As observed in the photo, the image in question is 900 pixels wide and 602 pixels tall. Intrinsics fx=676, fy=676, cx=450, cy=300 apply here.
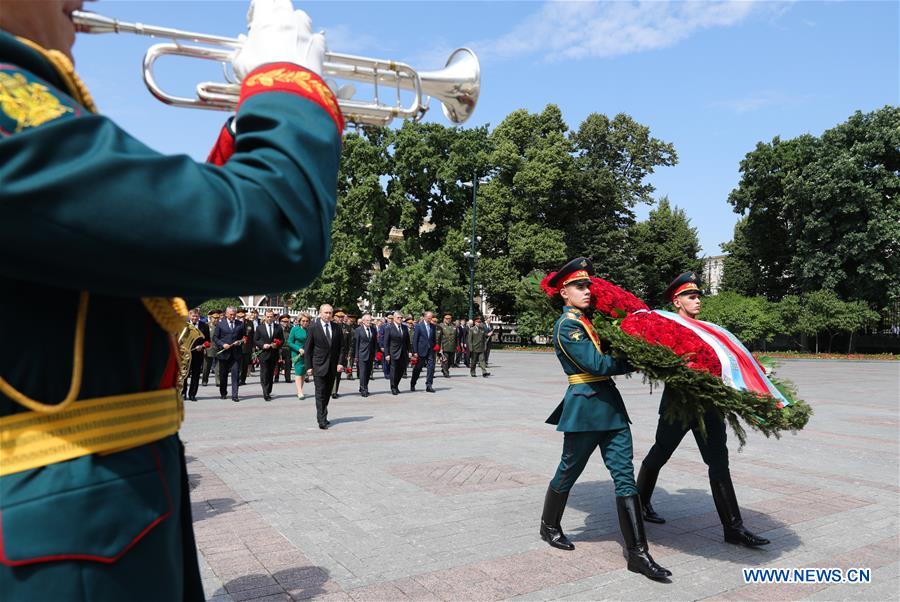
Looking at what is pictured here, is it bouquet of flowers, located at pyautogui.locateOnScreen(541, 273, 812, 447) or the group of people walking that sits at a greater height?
bouquet of flowers, located at pyautogui.locateOnScreen(541, 273, 812, 447)

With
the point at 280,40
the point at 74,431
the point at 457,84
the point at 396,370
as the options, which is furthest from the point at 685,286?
the point at 396,370

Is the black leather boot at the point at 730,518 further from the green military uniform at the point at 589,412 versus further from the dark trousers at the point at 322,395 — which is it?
the dark trousers at the point at 322,395

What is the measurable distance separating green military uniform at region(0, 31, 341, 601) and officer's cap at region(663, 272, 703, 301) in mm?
5062

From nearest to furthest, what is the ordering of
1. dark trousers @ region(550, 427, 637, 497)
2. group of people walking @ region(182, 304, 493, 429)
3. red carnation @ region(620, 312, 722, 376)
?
red carnation @ region(620, 312, 722, 376)
dark trousers @ region(550, 427, 637, 497)
group of people walking @ region(182, 304, 493, 429)

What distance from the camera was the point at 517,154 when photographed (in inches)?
1598

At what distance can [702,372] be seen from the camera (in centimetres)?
438

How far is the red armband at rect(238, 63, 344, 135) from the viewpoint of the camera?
1.16 m

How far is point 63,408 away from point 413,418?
10.5 metres

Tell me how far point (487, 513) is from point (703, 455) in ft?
5.91

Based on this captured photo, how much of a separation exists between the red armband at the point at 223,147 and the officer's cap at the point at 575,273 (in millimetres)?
3905

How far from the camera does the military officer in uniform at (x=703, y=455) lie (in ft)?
16.5

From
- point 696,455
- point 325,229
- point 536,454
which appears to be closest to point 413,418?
point 536,454


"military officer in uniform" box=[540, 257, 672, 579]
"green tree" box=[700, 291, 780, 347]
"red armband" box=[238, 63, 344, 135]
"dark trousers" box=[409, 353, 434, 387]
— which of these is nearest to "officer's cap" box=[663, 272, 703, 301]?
"military officer in uniform" box=[540, 257, 672, 579]

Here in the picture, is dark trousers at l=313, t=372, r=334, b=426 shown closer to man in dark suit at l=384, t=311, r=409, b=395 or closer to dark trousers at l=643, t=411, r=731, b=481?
man in dark suit at l=384, t=311, r=409, b=395
